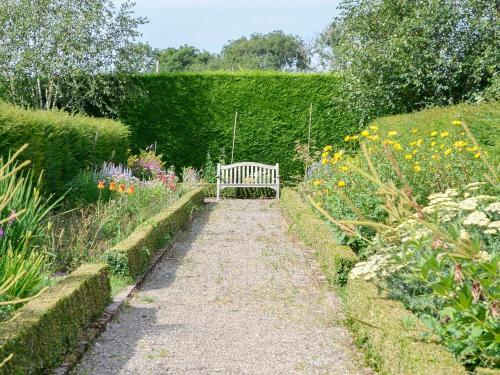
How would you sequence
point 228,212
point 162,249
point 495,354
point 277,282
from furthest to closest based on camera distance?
point 228,212
point 162,249
point 277,282
point 495,354

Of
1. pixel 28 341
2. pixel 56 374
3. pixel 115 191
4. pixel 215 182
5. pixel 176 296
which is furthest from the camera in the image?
pixel 215 182

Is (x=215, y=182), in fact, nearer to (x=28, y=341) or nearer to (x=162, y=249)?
(x=162, y=249)

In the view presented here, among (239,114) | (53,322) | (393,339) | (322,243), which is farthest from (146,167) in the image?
(393,339)

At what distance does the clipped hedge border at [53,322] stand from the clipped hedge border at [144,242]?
2.45ft

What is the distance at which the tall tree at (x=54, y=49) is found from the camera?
586 inches

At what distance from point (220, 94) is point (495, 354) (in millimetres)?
14122

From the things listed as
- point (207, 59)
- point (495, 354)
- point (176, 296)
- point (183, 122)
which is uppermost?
point (207, 59)

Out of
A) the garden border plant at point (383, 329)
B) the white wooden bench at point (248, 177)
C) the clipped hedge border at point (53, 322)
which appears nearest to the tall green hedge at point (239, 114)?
the white wooden bench at point (248, 177)

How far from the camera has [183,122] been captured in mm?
16547

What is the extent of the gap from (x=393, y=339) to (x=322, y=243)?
327cm

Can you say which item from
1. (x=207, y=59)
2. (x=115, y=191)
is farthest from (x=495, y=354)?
(x=207, y=59)

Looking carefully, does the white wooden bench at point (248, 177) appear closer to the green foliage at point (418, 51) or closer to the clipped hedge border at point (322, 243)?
the green foliage at point (418, 51)

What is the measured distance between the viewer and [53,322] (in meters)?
3.87

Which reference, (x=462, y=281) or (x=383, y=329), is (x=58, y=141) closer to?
(x=383, y=329)
